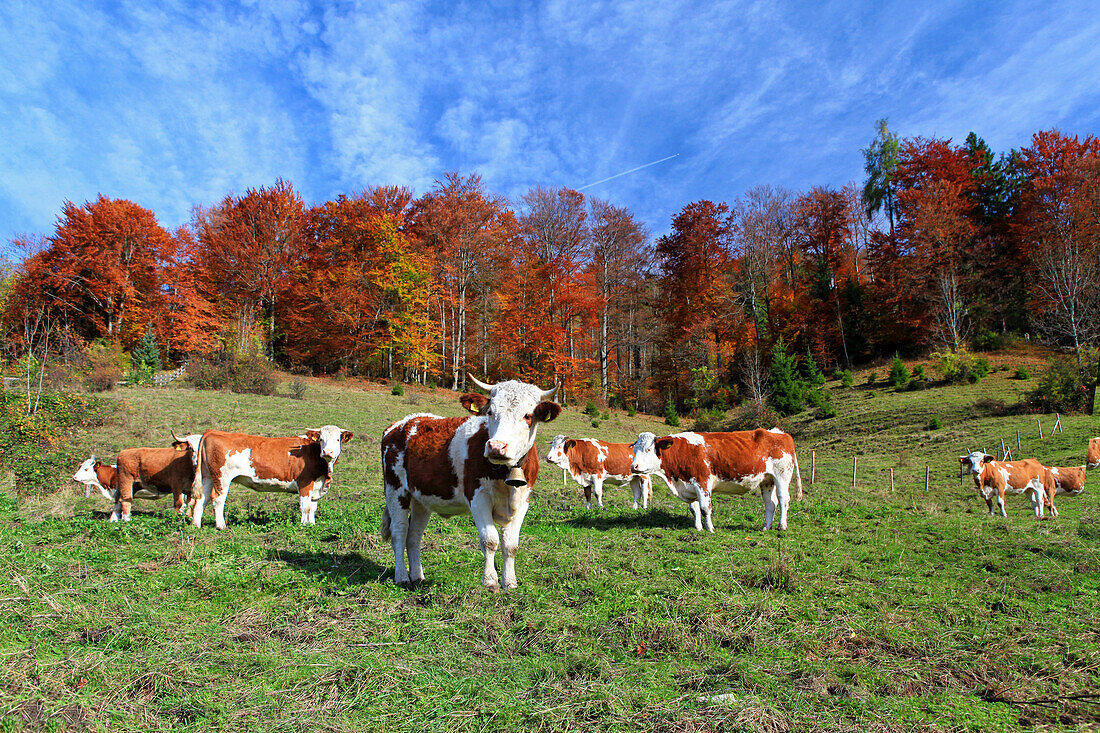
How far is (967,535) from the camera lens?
816cm

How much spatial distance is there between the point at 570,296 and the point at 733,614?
1257 inches

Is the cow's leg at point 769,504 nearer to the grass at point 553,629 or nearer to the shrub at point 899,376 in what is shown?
the grass at point 553,629

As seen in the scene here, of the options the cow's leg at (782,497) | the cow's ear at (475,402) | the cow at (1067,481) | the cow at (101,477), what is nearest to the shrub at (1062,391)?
the cow at (1067,481)

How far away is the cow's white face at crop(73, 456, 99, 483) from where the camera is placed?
1094 cm

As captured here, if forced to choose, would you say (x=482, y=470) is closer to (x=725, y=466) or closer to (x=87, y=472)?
(x=725, y=466)

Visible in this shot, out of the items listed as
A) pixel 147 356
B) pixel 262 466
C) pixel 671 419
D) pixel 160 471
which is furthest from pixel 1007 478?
pixel 147 356

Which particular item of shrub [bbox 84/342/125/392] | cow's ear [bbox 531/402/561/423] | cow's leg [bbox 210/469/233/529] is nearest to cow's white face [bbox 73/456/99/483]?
cow's leg [bbox 210/469/233/529]

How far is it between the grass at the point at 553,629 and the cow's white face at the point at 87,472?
1.94 meters

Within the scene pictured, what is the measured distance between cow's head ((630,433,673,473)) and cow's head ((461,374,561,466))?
18.1ft

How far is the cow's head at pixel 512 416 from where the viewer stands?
4738mm

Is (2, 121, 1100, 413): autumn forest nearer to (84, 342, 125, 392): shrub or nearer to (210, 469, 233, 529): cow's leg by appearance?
(84, 342, 125, 392): shrub

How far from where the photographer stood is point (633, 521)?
10.5 meters

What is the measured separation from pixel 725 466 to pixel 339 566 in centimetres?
698

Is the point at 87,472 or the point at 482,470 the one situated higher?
the point at 482,470
